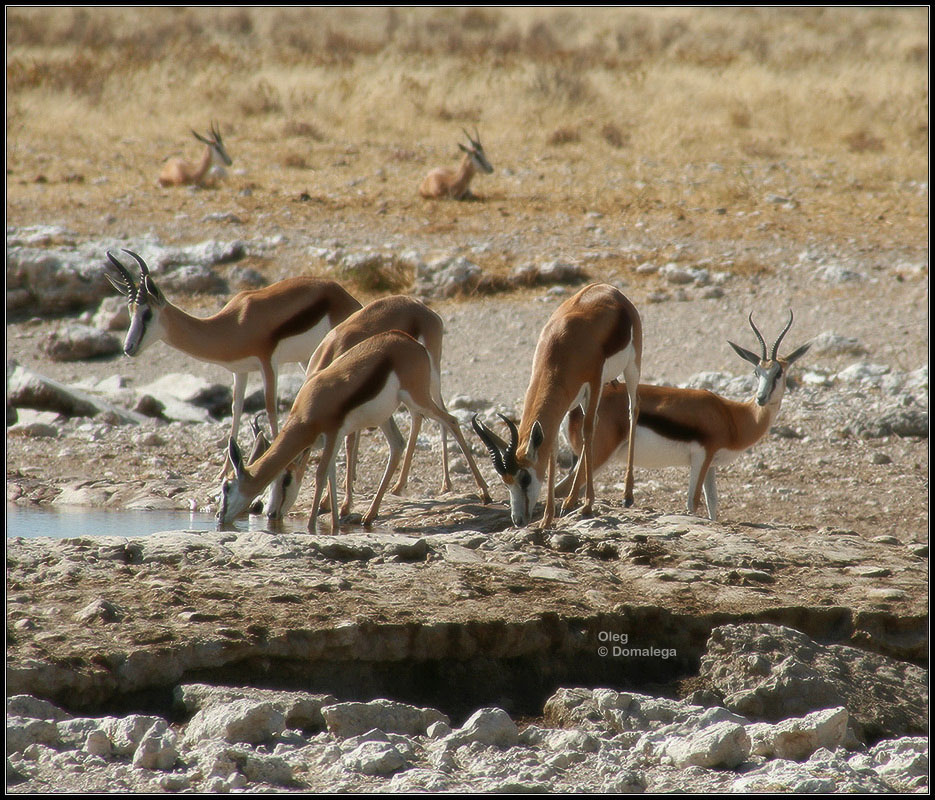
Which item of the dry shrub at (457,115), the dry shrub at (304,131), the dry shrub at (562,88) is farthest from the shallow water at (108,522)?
the dry shrub at (562,88)

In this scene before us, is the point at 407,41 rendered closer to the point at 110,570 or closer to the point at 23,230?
the point at 23,230

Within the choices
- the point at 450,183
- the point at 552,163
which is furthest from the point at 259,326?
the point at 552,163

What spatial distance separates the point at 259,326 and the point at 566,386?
117 inches

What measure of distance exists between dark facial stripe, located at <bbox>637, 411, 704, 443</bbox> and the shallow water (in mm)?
2332

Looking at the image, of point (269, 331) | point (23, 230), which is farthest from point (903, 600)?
point (23, 230)

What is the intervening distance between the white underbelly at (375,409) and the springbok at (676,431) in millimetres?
1405

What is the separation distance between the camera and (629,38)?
3609 cm

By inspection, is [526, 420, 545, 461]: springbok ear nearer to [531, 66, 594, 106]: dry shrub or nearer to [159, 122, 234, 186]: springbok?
[159, 122, 234, 186]: springbok

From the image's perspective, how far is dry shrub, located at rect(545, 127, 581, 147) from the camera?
65.3ft

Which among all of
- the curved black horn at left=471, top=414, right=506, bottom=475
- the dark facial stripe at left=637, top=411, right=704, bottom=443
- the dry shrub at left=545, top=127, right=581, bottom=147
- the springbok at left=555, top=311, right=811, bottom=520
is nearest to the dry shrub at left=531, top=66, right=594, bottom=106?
the dry shrub at left=545, top=127, right=581, bottom=147

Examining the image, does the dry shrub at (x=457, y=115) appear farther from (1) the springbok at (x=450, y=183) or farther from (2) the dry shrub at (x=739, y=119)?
(1) the springbok at (x=450, y=183)

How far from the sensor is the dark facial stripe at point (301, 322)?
9.02 meters

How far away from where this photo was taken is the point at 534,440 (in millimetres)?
6746

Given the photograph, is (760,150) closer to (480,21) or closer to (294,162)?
(294,162)
